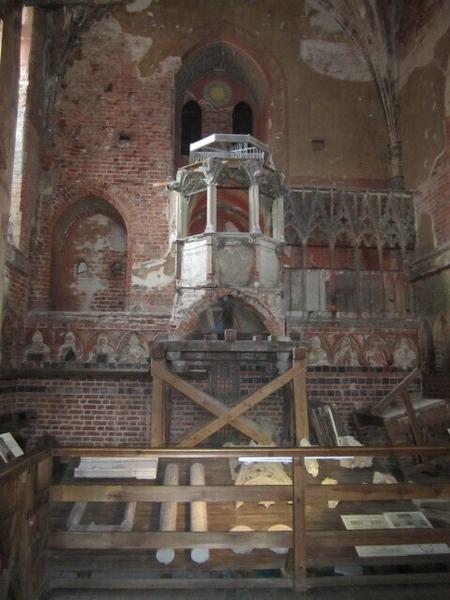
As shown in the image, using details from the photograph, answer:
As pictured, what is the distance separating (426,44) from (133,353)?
808 centimetres

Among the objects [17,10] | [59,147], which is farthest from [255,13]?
[17,10]

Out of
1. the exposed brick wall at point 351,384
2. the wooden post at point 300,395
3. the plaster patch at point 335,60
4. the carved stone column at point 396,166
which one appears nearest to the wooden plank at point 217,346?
the wooden post at point 300,395

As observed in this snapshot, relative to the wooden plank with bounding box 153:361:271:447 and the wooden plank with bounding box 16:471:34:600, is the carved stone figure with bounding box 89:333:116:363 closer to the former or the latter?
the wooden plank with bounding box 153:361:271:447

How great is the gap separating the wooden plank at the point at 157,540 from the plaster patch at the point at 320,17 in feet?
34.7

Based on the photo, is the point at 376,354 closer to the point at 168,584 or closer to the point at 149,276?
the point at 149,276

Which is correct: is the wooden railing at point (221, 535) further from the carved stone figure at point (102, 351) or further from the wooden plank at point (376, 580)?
the carved stone figure at point (102, 351)

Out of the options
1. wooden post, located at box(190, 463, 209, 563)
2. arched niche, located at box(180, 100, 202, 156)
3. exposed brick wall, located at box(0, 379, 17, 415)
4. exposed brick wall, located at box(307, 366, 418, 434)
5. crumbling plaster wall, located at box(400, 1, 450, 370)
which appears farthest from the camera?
arched niche, located at box(180, 100, 202, 156)

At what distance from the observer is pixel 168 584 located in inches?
121

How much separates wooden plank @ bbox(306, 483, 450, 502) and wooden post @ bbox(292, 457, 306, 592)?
64 mm

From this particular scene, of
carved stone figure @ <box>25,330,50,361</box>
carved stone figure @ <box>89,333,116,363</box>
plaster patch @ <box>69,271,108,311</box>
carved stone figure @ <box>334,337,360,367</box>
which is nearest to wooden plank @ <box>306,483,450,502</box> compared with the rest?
carved stone figure @ <box>334,337,360,367</box>

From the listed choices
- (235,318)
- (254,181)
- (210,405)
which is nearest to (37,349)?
(235,318)

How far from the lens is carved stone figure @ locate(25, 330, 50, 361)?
25.9ft

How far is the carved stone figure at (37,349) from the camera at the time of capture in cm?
789

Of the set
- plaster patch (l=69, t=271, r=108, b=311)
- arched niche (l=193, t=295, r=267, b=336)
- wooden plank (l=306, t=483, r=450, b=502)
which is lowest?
wooden plank (l=306, t=483, r=450, b=502)
